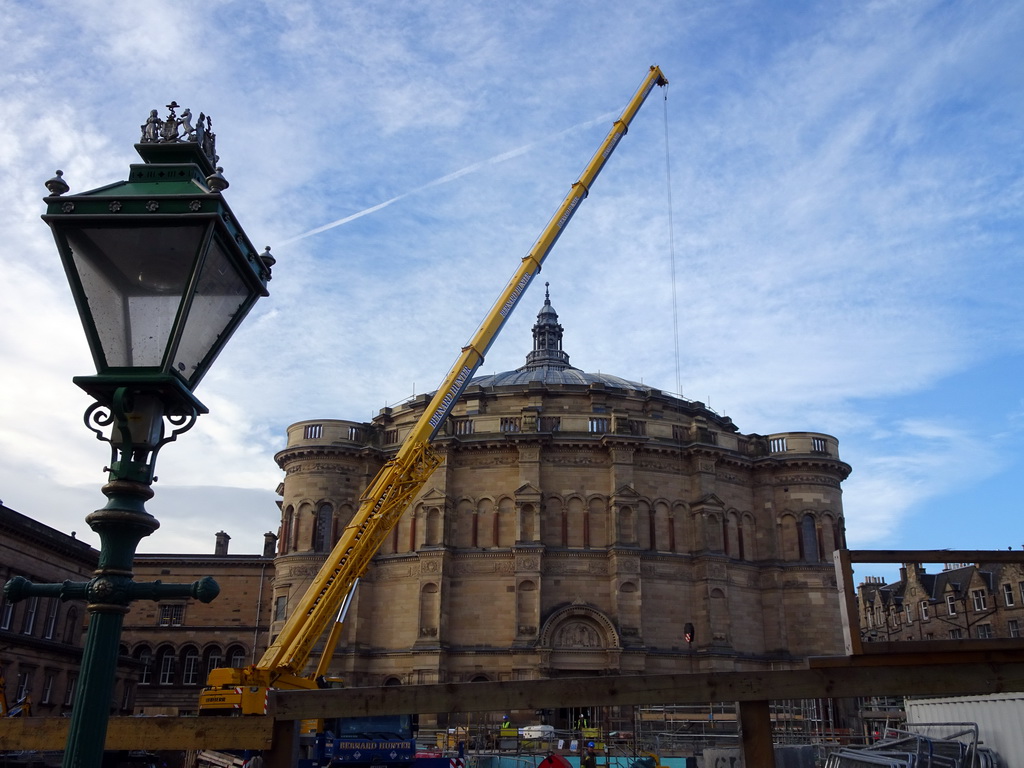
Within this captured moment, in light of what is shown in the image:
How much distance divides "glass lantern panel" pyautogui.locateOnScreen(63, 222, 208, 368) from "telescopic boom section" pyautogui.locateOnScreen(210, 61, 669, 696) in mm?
21088

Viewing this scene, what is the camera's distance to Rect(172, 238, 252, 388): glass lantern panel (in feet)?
14.8

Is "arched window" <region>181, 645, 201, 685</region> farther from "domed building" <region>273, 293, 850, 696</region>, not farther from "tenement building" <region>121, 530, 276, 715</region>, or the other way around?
"domed building" <region>273, 293, 850, 696</region>

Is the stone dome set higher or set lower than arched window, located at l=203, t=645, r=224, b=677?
higher

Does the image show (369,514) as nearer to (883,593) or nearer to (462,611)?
(462,611)

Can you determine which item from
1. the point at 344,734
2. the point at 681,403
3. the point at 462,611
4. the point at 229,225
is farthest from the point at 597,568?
the point at 229,225

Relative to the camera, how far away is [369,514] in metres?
29.4

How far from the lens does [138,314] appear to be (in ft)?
14.8

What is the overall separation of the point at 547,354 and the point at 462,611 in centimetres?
2304

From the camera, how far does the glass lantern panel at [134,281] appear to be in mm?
4430

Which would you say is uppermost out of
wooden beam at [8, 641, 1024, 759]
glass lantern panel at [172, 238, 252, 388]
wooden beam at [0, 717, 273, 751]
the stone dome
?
the stone dome

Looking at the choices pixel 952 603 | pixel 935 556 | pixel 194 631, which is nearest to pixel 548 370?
pixel 194 631

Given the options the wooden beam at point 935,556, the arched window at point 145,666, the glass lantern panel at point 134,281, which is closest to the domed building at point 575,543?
the arched window at point 145,666

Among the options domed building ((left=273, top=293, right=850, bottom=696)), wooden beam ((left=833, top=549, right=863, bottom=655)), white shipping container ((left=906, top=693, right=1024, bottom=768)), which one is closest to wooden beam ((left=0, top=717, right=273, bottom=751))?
wooden beam ((left=833, top=549, right=863, bottom=655))

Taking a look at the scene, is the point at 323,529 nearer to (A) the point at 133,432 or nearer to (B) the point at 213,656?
(B) the point at 213,656
